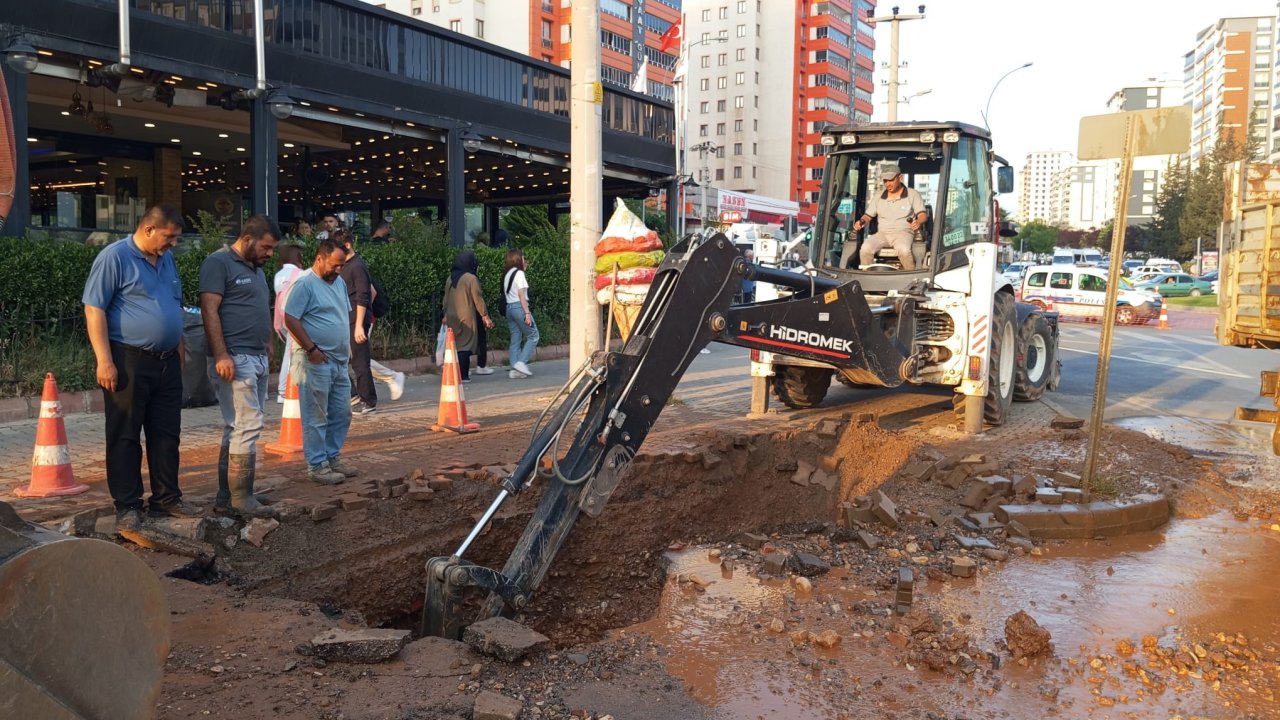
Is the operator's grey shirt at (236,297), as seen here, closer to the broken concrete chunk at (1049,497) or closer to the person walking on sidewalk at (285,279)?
the person walking on sidewalk at (285,279)

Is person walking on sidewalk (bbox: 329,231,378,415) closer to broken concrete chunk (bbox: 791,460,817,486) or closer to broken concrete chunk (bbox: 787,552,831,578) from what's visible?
broken concrete chunk (bbox: 791,460,817,486)

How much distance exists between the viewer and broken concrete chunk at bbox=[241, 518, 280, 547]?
570 centimetres

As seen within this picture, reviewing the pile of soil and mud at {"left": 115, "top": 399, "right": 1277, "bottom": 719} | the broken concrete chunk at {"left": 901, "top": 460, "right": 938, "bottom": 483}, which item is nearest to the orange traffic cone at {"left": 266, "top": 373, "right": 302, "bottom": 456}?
the pile of soil and mud at {"left": 115, "top": 399, "right": 1277, "bottom": 719}

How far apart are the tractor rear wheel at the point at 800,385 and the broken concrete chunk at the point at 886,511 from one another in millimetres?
3756

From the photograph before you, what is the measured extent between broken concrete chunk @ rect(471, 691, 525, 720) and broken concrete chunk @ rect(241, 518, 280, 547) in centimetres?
267

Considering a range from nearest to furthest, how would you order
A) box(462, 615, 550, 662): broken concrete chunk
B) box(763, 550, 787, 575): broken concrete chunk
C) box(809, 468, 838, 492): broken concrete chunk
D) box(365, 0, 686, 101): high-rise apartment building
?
box(462, 615, 550, 662): broken concrete chunk
box(763, 550, 787, 575): broken concrete chunk
box(809, 468, 838, 492): broken concrete chunk
box(365, 0, 686, 101): high-rise apartment building

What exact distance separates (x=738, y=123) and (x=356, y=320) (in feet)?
292

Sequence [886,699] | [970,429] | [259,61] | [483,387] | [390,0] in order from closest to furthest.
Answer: [886,699]
[970,429]
[483,387]
[259,61]
[390,0]

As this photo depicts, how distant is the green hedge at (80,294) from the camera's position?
957cm

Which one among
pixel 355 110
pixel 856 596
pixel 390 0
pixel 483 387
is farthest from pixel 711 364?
pixel 390 0

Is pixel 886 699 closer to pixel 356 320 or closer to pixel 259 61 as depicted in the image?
pixel 356 320

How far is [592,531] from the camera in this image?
6.71 metres

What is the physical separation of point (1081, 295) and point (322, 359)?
26420mm

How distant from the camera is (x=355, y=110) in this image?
17141 millimetres
